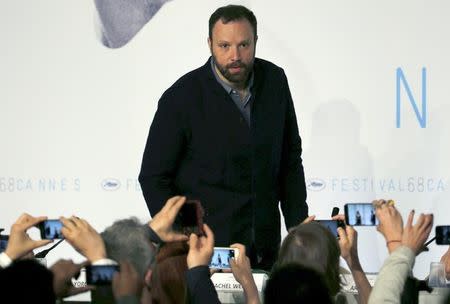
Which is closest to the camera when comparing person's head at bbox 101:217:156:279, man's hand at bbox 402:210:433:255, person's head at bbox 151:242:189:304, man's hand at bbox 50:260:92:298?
man's hand at bbox 50:260:92:298

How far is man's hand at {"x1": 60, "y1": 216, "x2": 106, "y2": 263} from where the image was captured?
9.58 feet

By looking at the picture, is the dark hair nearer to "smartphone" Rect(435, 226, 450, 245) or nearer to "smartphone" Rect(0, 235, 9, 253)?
"smartphone" Rect(0, 235, 9, 253)

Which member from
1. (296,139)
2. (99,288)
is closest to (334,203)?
(296,139)

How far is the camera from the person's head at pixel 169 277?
10.5ft

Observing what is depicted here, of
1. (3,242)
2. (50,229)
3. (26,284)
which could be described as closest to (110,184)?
(3,242)

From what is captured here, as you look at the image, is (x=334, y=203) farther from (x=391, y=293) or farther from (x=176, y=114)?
(x=391, y=293)

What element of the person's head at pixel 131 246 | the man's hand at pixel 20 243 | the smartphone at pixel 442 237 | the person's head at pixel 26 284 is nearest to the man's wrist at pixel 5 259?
the man's hand at pixel 20 243

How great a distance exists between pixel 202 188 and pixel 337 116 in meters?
1.41

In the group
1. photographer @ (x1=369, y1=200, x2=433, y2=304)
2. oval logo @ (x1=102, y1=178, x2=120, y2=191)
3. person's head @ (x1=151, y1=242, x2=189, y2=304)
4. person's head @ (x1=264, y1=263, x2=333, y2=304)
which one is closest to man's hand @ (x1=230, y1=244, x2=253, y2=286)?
person's head @ (x1=151, y1=242, x2=189, y2=304)

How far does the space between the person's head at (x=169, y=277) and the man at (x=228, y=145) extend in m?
1.20

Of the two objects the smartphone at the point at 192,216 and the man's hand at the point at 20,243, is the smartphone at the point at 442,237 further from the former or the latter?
the man's hand at the point at 20,243

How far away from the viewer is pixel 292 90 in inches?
232

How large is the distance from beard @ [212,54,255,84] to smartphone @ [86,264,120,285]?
194cm

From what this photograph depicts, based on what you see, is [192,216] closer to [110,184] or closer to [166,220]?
[166,220]
